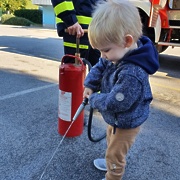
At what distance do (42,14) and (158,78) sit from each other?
28558mm

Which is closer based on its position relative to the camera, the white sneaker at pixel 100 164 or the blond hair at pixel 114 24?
the blond hair at pixel 114 24

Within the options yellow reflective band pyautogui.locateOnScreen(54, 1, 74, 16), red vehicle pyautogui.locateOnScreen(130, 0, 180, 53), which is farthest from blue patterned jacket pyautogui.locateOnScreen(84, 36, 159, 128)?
red vehicle pyautogui.locateOnScreen(130, 0, 180, 53)

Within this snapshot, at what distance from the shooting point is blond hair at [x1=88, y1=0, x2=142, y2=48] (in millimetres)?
1189

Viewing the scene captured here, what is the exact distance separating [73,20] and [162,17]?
3317mm

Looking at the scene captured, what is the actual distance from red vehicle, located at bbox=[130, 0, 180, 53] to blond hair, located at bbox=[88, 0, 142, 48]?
3.72 metres

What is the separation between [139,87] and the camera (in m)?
1.26

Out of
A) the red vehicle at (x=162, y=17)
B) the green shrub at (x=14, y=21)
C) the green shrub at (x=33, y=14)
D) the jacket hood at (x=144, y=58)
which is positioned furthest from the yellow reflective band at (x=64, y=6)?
the green shrub at (x=33, y=14)

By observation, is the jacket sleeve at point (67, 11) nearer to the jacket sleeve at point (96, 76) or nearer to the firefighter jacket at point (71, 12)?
the firefighter jacket at point (71, 12)

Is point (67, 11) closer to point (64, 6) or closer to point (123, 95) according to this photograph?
point (64, 6)

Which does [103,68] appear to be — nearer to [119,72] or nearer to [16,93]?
[119,72]

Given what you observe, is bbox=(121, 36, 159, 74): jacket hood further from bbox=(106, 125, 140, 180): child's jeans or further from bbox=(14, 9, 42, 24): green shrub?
bbox=(14, 9, 42, 24): green shrub

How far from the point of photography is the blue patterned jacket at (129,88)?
4.10 ft

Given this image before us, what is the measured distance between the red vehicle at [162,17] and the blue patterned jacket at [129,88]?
3693mm

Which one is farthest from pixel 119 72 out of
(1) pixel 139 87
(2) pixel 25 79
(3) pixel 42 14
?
(3) pixel 42 14
